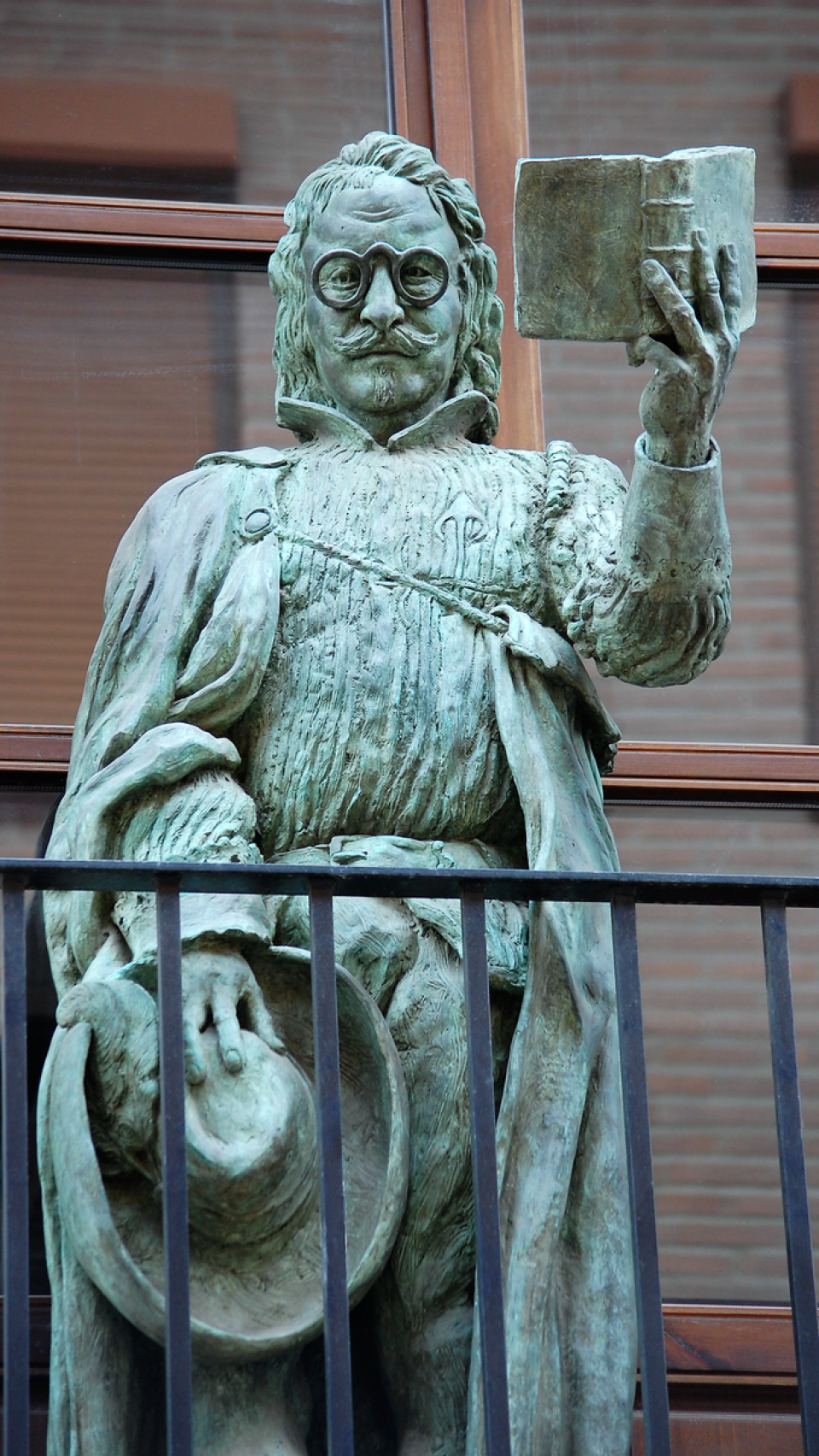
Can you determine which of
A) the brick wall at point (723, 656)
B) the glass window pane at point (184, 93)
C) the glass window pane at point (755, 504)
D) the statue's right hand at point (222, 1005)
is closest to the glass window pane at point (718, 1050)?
the brick wall at point (723, 656)

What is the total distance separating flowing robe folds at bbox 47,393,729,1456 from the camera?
15.8 ft

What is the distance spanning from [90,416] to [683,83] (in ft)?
4.52

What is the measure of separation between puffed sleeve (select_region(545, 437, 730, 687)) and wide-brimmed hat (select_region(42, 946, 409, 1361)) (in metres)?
0.66

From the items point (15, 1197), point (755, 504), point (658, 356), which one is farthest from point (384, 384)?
point (15, 1197)

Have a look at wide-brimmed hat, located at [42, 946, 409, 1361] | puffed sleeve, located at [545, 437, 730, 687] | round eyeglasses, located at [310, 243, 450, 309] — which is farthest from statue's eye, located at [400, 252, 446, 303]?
wide-brimmed hat, located at [42, 946, 409, 1361]

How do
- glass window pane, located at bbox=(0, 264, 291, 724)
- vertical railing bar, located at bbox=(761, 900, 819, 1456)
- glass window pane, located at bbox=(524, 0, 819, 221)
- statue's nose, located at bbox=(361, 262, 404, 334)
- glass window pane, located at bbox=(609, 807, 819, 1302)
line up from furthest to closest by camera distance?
glass window pane, located at bbox=(524, 0, 819, 221)
glass window pane, located at bbox=(0, 264, 291, 724)
glass window pane, located at bbox=(609, 807, 819, 1302)
statue's nose, located at bbox=(361, 262, 404, 334)
vertical railing bar, located at bbox=(761, 900, 819, 1456)

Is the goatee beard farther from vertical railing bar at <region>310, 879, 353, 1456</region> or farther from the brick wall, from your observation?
the brick wall

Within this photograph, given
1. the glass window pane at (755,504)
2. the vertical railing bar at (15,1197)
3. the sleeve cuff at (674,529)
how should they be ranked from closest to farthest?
the vertical railing bar at (15,1197)
the sleeve cuff at (674,529)
the glass window pane at (755,504)

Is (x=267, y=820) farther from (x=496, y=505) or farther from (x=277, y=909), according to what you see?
(x=496, y=505)

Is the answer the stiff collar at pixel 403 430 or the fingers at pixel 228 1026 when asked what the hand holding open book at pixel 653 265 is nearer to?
the stiff collar at pixel 403 430

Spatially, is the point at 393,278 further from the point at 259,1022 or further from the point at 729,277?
the point at 259,1022

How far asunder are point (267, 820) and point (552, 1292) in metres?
0.81

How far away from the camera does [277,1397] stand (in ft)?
15.7

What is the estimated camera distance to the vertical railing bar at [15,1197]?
4.31 metres
